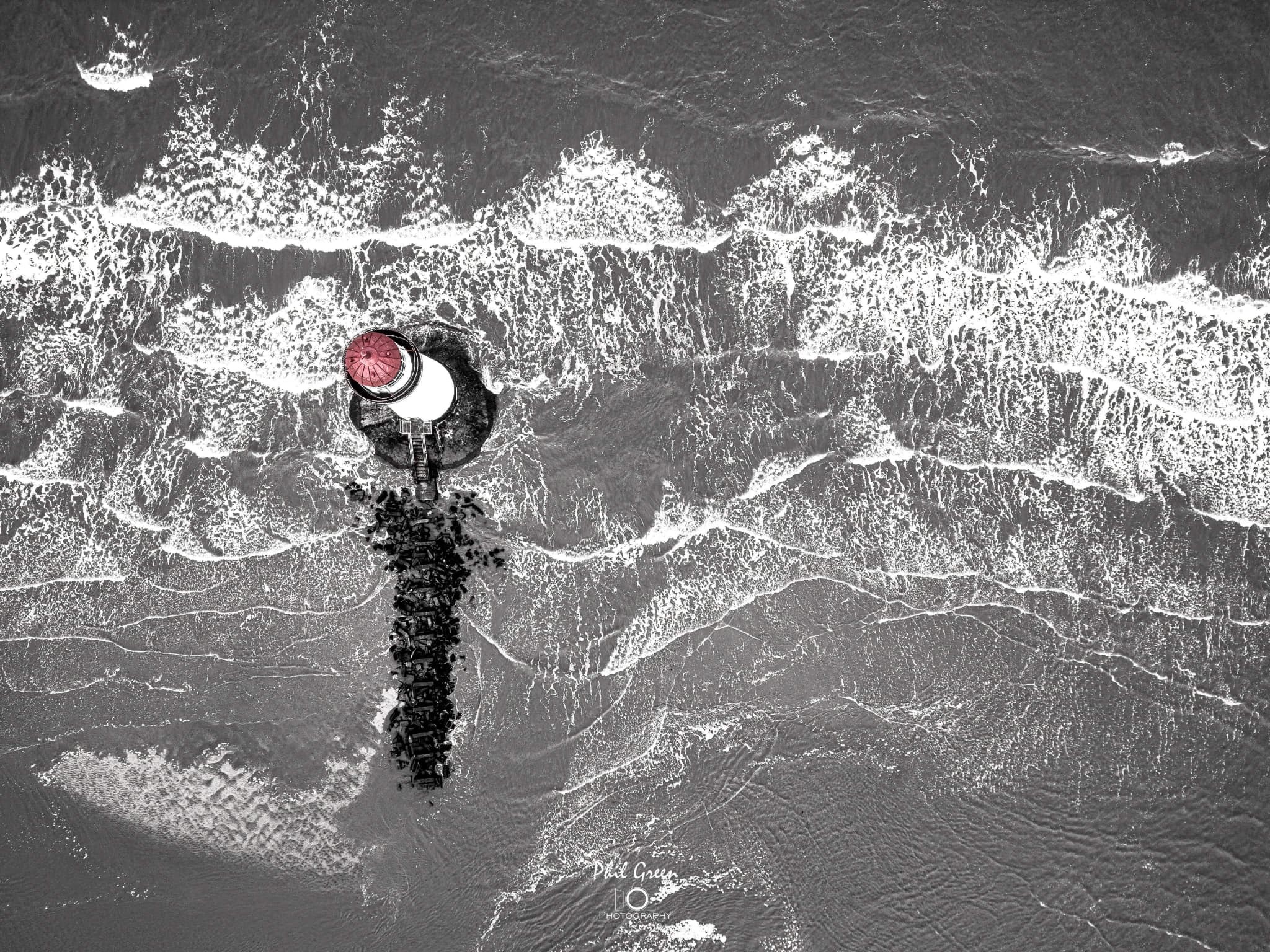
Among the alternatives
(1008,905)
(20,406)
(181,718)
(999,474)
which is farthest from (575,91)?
(1008,905)

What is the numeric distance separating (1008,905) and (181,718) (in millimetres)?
3453

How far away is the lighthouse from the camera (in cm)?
Result: 323

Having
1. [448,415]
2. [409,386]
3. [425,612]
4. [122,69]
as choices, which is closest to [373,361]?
[409,386]

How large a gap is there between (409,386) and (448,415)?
0.55m

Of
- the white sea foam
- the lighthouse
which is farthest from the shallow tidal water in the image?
the lighthouse

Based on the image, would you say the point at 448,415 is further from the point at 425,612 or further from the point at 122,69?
the point at 122,69

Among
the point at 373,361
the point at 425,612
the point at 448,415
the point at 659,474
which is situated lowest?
the point at 425,612

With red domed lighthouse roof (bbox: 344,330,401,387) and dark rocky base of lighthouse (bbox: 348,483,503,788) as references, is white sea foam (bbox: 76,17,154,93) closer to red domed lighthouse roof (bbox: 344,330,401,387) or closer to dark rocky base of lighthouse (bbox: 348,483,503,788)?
red domed lighthouse roof (bbox: 344,330,401,387)

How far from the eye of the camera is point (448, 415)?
12.6 ft

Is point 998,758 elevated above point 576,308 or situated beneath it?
situated beneath

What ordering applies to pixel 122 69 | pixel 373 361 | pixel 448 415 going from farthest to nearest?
pixel 122 69 → pixel 448 415 → pixel 373 361

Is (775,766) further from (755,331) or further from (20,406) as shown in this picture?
(20,406)

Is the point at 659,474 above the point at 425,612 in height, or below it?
above

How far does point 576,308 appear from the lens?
392 cm
